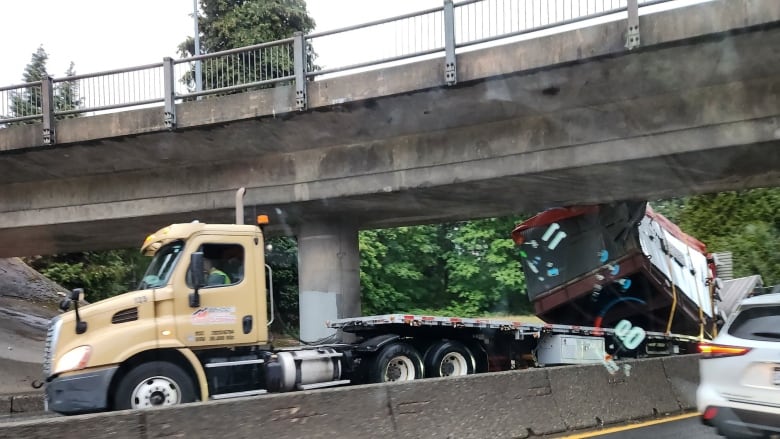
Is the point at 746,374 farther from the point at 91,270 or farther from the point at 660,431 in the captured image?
the point at 91,270

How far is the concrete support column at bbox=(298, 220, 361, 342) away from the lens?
13938 mm

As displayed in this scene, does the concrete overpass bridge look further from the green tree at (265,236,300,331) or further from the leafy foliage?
the leafy foliage

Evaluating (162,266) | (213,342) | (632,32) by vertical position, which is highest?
(632,32)

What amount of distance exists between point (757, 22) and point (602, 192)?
4.36 metres

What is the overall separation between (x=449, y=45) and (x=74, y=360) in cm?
712

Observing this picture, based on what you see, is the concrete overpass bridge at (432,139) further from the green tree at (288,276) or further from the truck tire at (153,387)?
the green tree at (288,276)

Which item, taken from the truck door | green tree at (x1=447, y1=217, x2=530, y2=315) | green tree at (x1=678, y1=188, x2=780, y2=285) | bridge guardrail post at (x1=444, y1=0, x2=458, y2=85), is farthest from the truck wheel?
green tree at (x1=447, y1=217, x2=530, y2=315)

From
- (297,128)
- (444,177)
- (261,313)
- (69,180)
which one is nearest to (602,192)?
(444,177)

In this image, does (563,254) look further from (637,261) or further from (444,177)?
(444,177)

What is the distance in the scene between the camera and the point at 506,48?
10.7m

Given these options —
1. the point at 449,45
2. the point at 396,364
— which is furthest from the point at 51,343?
the point at 449,45

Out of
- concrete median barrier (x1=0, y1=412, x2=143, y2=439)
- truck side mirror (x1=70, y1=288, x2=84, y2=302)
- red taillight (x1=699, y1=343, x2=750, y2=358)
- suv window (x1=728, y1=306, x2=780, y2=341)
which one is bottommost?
concrete median barrier (x1=0, y1=412, x2=143, y2=439)

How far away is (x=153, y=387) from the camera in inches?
318

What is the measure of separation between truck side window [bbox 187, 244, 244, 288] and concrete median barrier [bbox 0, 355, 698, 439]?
3222mm
